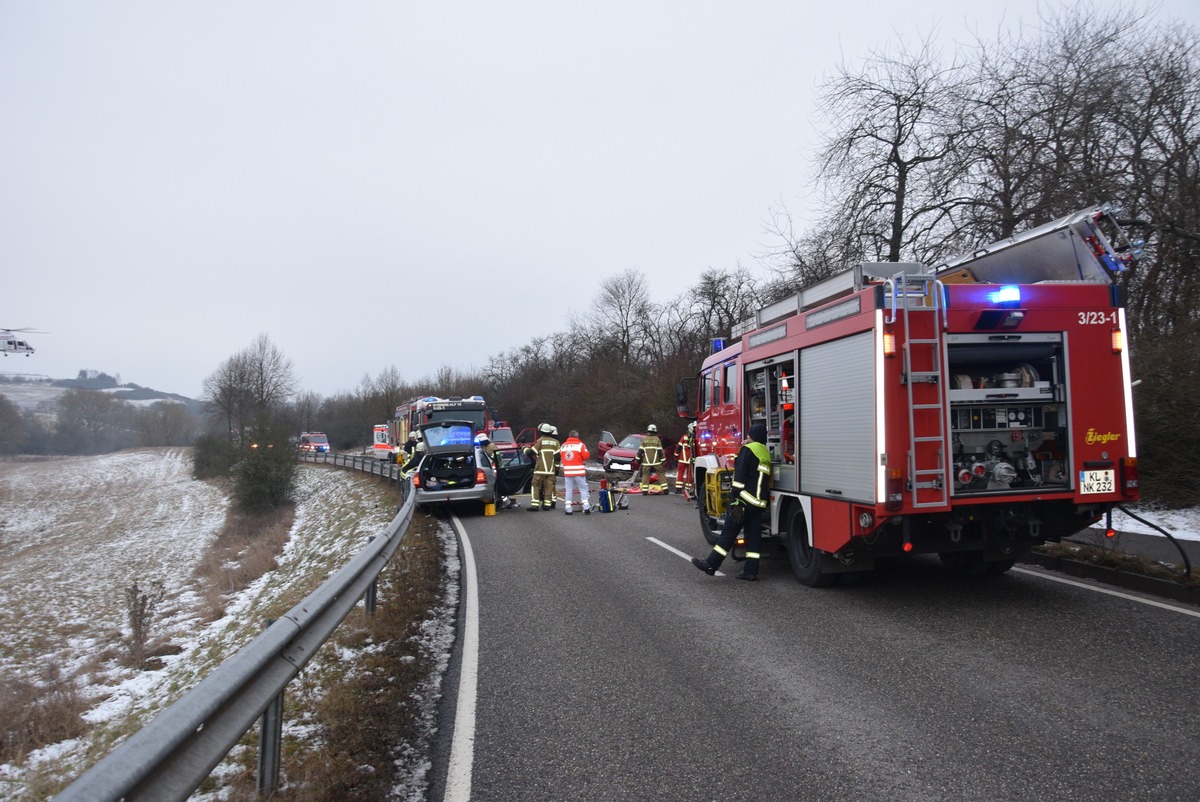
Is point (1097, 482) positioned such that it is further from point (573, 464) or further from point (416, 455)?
point (416, 455)

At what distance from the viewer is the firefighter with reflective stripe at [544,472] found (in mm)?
17031

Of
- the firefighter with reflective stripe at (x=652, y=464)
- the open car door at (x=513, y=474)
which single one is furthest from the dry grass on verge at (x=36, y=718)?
the firefighter with reflective stripe at (x=652, y=464)

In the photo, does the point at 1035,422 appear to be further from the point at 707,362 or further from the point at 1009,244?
the point at 707,362

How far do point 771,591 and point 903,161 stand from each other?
14.6 meters

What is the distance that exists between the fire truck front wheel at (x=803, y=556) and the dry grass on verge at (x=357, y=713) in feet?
12.8

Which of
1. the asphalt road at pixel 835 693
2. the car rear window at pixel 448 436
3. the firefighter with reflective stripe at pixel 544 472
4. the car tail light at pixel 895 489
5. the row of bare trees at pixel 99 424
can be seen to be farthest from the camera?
the row of bare trees at pixel 99 424

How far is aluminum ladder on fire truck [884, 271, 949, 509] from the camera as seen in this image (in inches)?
258

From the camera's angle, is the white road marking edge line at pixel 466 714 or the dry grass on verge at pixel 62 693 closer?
the white road marking edge line at pixel 466 714

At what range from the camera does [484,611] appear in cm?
759

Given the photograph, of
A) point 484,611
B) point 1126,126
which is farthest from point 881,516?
point 1126,126

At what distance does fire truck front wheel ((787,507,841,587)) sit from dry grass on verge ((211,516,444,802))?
3.90 m

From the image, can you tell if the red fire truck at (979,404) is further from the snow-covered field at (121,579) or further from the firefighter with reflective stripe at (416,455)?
the firefighter with reflective stripe at (416,455)

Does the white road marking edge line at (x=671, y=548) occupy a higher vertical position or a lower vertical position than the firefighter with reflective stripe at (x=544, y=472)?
lower

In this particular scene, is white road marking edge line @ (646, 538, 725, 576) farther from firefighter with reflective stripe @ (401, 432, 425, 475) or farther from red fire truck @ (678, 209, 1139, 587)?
firefighter with reflective stripe @ (401, 432, 425, 475)
